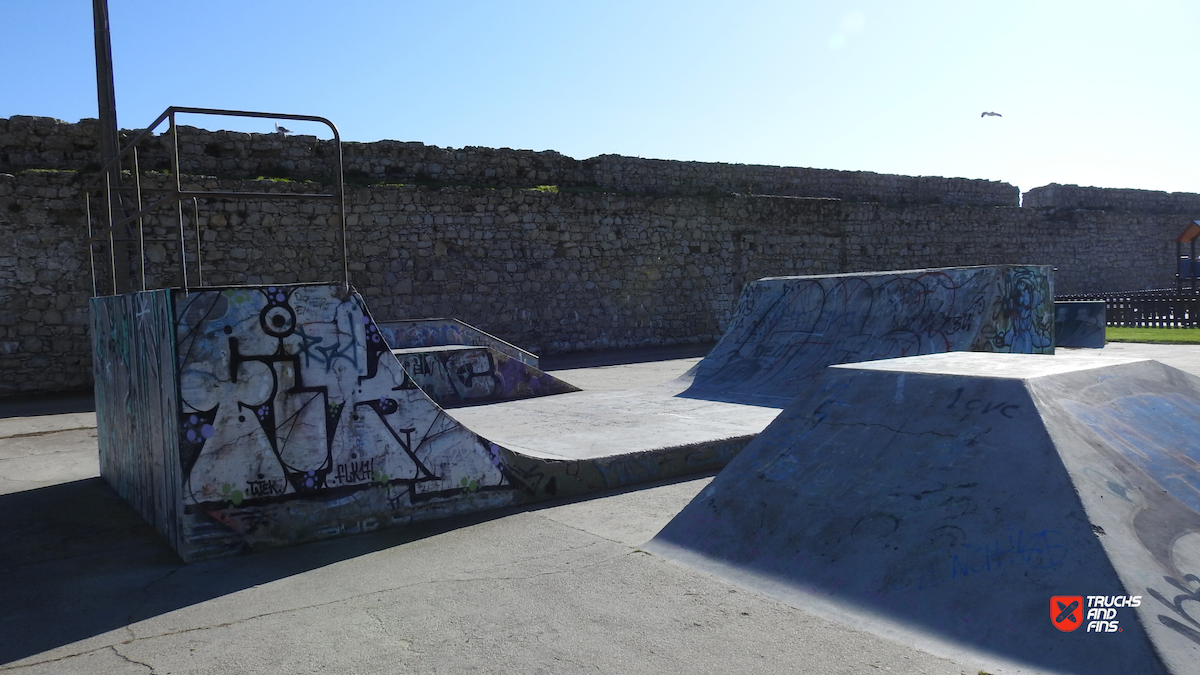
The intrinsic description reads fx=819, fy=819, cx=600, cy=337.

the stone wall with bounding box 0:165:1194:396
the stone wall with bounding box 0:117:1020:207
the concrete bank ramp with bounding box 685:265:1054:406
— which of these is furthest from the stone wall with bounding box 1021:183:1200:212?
the concrete bank ramp with bounding box 685:265:1054:406

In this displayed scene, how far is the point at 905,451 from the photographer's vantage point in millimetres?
3838

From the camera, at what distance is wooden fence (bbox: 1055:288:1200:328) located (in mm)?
17844

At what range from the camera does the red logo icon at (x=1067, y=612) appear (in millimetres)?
2658

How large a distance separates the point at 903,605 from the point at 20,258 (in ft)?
41.6

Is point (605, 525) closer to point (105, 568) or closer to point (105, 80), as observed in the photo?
point (105, 568)

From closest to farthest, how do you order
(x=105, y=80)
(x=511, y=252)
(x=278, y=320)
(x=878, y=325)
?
(x=278, y=320) → (x=878, y=325) → (x=105, y=80) → (x=511, y=252)

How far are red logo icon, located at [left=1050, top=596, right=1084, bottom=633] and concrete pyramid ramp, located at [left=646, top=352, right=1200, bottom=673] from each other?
0.01m

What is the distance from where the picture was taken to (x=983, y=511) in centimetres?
329

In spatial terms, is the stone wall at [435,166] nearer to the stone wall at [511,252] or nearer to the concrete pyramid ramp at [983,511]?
the stone wall at [511,252]

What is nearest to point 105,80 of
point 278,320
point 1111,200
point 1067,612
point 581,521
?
point 278,320

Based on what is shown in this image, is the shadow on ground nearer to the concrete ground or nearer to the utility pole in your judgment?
the concrete ground

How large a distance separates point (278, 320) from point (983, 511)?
3504 millimetres

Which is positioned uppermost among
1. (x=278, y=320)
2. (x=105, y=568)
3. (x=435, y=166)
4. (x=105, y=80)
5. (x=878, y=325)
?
(x=105, y=80)

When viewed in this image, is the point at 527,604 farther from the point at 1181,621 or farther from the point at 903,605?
the point at 1181,621
